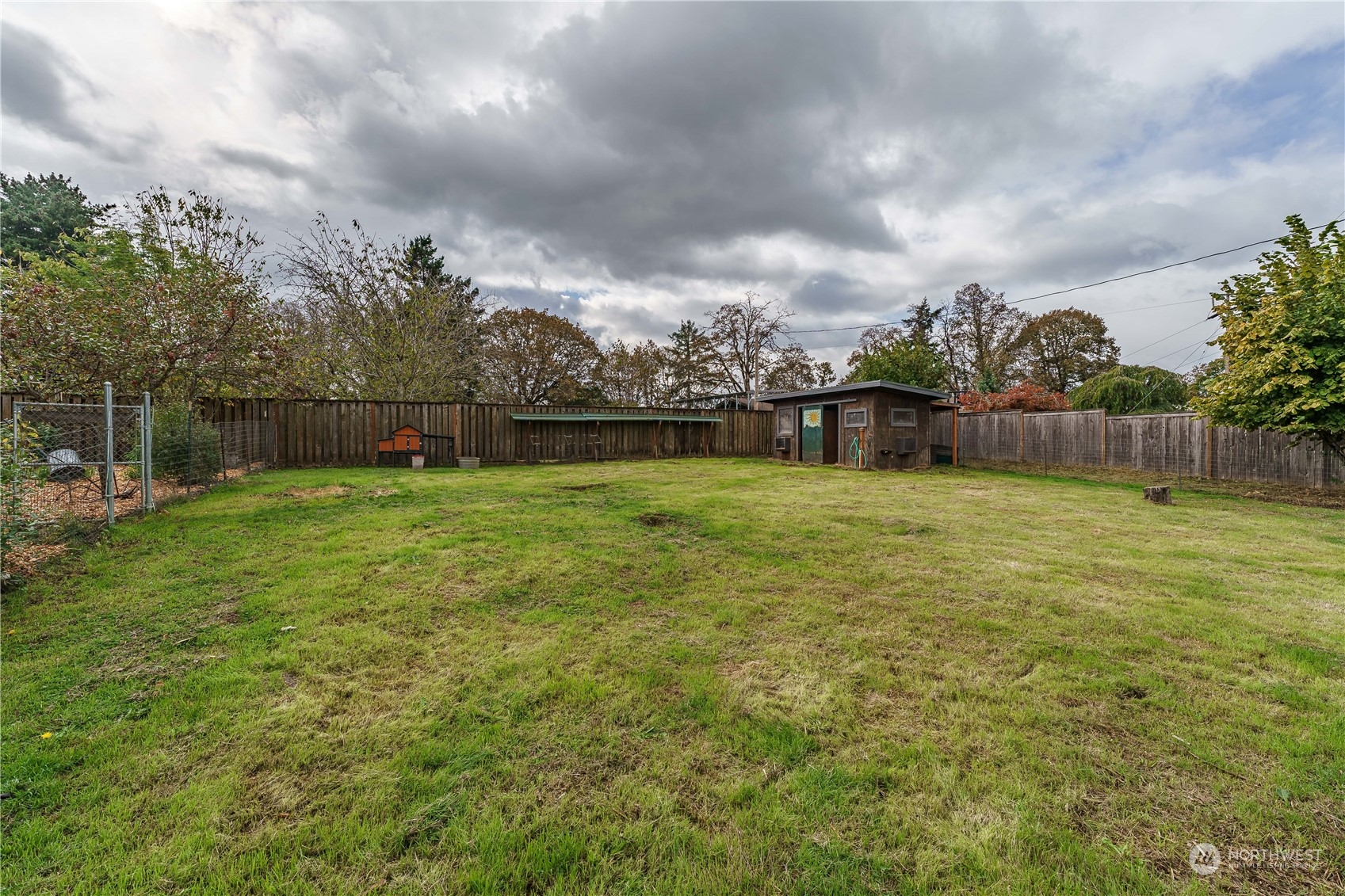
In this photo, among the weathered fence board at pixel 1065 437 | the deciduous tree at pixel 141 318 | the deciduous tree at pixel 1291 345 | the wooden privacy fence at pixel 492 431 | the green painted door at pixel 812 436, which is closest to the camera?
the deciduous tree at pixel 141 318

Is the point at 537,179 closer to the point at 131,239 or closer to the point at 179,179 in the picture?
the point at 179,179

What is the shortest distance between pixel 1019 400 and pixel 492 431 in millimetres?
22382

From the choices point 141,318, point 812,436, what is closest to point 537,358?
point 812,436

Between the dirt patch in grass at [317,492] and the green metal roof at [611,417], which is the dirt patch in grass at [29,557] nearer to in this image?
the dirt patch in grass at [317,492]

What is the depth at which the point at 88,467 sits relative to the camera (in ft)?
16.6

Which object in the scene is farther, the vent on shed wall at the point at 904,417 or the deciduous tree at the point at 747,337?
the deciduous tree at the point at 747,337

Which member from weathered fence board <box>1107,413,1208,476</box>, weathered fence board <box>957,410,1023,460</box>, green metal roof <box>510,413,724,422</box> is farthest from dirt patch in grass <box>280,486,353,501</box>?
weathered fence board <box>957,410,1023,460</box>

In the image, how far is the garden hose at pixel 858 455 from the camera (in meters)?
13.5

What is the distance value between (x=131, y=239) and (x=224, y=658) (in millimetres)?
11956

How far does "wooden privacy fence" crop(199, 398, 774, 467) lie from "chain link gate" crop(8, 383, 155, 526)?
497cm

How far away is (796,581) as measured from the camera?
393 centimetres

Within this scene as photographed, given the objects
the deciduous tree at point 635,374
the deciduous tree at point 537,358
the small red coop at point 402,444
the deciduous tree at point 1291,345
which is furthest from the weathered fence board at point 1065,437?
the deciduous tree at point 537,358

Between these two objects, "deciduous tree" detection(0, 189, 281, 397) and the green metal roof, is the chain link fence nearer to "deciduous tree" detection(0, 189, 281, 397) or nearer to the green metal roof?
"deciduous tree" detection(0, 189, 281, 397)

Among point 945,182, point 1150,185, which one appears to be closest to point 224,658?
point 945,182
